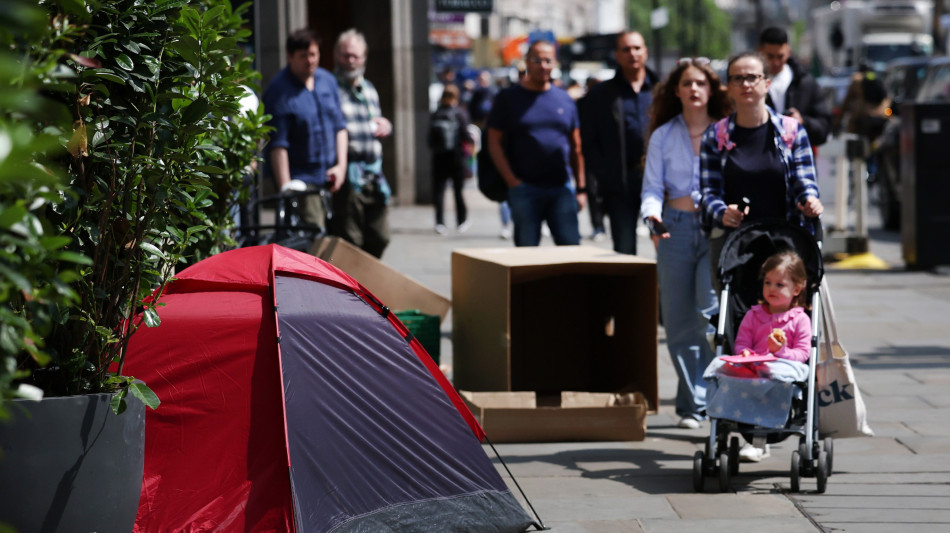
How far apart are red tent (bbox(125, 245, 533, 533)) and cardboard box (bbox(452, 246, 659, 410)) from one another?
5.03 ft

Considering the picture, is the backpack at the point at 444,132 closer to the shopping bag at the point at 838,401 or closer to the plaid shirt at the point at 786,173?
the plaid shirt at the point at 786,173

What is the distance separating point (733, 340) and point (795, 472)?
799mm

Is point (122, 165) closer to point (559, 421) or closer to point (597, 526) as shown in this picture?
point (597, 526)

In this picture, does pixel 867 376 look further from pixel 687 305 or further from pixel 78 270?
pixel 78 270

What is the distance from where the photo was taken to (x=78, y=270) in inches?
148

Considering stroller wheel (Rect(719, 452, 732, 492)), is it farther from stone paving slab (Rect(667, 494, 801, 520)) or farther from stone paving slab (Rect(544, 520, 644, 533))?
stone paving slab (Rect(544, 520, 644, 533))

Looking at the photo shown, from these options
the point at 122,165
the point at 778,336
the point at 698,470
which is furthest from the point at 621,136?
→ the point at 122,165

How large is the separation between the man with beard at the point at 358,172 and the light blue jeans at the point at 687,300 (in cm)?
271

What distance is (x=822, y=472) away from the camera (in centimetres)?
553

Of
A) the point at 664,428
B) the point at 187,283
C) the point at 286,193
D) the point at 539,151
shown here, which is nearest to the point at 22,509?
the point at 187,283

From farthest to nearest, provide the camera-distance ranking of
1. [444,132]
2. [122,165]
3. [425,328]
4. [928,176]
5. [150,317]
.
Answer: [444,132], [928,176], [425,328], [150,317], [122,165]

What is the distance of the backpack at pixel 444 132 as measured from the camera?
17.1m

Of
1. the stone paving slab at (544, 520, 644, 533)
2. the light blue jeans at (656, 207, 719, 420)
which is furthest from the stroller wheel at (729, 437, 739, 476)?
the light blue jeans at (656, 207, 719, 420)

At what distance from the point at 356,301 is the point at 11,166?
3312mm
